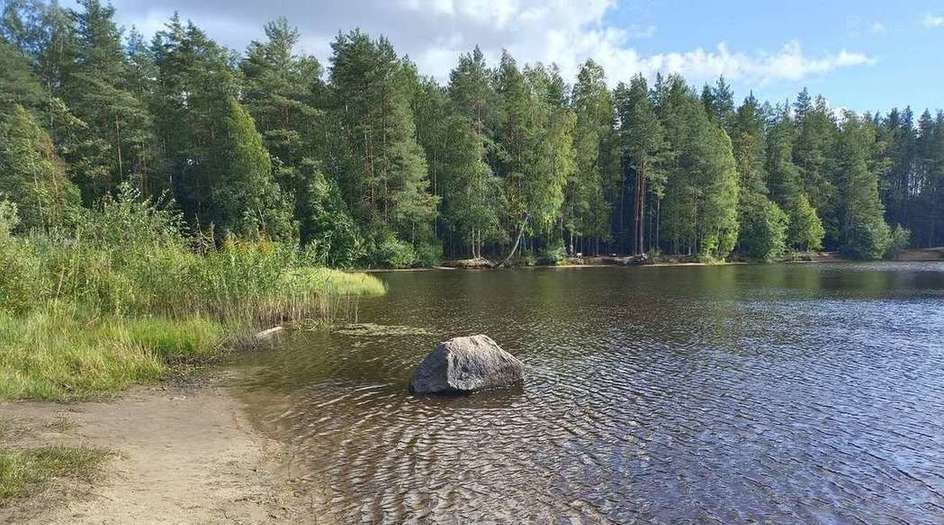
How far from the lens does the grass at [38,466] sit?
7023 millimetres

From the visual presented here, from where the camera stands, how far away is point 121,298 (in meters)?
17.9

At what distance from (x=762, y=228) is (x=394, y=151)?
175ft

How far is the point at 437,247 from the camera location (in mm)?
66250

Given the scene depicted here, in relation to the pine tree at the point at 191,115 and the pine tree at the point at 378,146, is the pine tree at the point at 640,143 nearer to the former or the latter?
the pine tree at the point at 378,146

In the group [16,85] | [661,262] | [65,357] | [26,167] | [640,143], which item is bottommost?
[65,357]

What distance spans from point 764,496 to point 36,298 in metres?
18.9

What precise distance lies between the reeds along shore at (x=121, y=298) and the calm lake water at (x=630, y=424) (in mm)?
2607

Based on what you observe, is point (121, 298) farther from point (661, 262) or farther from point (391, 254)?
point (661, 262)

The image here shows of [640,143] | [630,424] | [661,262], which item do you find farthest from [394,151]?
[630,424]

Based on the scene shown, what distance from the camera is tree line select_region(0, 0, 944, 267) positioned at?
5575 centimetres

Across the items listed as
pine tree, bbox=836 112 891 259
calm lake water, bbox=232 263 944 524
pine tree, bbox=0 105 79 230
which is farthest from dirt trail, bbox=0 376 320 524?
pine tree, bbox=836 112 891 259

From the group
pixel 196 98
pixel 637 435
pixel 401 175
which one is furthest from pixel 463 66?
pixel 637 435

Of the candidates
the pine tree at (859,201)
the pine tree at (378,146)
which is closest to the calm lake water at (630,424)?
the pine tree at (378,146)

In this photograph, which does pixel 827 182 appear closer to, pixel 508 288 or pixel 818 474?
pixel 508 288
